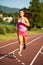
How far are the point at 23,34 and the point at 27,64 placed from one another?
1.36 meters

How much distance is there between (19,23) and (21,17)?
285 millimetres

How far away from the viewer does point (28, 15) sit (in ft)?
39.1

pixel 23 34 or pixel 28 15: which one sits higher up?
pixel 28 15

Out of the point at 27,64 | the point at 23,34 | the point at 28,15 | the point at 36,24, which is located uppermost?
the point at 28,15

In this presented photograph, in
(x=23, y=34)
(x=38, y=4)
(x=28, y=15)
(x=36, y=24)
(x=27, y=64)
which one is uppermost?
(x=28, y=15)

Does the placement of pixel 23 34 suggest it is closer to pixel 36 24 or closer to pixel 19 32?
pixel 19 32

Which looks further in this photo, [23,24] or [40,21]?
[40,21]

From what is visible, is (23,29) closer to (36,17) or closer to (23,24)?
(23,24)

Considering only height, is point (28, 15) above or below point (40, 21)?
above

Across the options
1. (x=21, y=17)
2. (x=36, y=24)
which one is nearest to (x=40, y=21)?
(x=36, y=24)

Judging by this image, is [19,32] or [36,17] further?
[36,17]

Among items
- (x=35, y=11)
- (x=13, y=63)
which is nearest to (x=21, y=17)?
(x=13, y=63)

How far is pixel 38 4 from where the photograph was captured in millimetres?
94062

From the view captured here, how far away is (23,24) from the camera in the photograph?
12.0 metres
